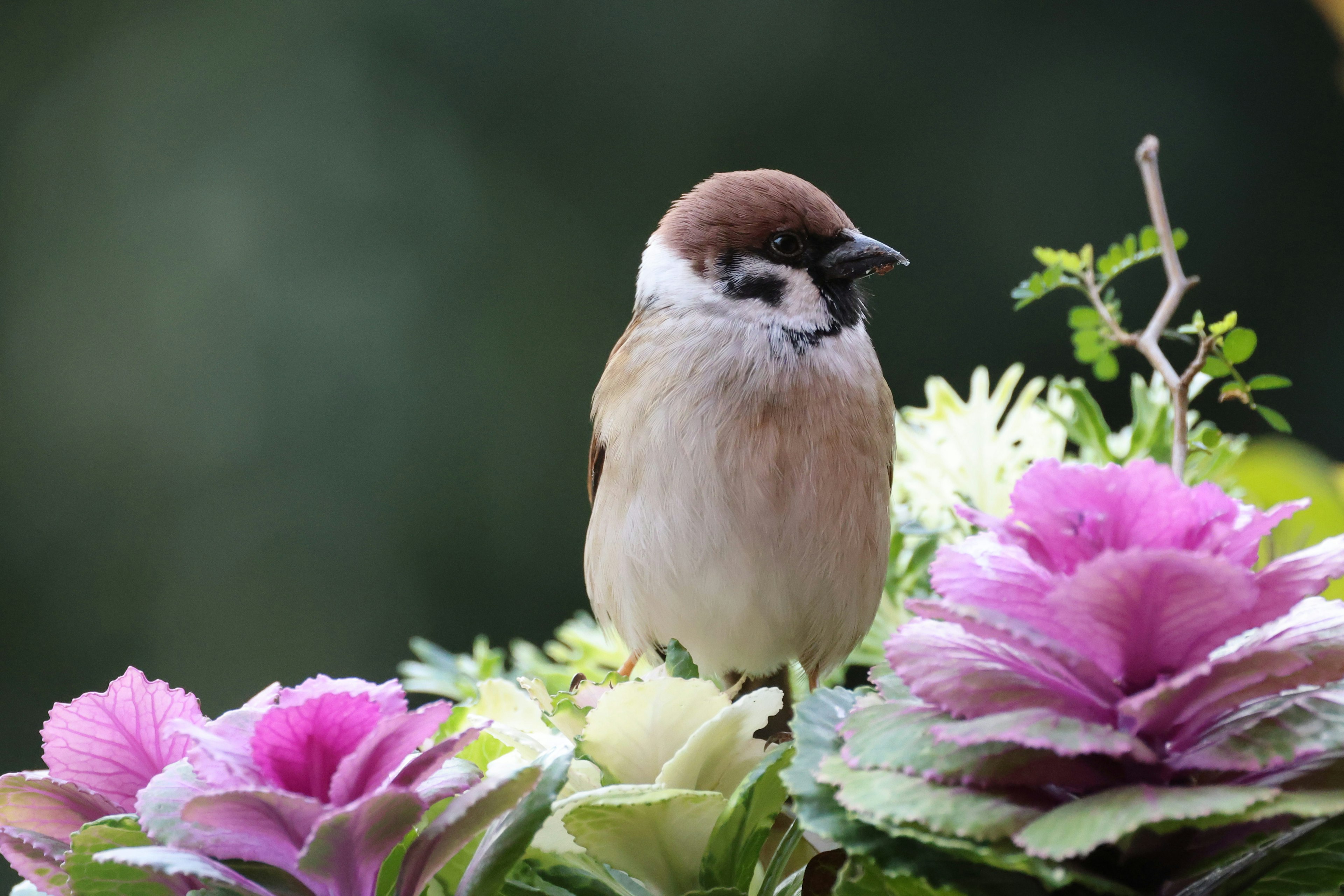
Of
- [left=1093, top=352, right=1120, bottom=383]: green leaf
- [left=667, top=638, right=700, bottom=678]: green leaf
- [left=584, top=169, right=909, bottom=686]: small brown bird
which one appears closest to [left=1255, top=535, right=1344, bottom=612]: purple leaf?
[left=667, top=638, right=700, bottom=678]: green leaf

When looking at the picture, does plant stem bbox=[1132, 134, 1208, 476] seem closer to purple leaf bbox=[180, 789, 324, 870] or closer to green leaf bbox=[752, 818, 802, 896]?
green leaf bbox=[752, 818, 802, 896]

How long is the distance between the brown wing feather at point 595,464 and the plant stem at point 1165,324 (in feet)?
1.90

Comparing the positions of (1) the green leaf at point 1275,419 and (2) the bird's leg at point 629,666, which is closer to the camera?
(1) the green leaf at point 1275,419

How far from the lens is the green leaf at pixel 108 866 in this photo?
1.35 feet

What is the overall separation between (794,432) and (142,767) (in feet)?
1.98

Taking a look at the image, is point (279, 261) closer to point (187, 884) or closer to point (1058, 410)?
point (1058, 410)

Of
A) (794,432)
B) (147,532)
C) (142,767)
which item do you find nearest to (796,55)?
(147,532)

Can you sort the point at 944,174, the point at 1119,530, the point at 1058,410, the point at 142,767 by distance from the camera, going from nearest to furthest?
1. the point at 1119,530
2. the point at 142,767
3. the point at 1058,410
4. the point at 944,174

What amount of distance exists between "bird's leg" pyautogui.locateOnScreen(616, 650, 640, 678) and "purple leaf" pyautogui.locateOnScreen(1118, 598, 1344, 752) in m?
0.60

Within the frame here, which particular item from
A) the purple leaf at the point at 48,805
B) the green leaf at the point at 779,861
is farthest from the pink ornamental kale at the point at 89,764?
the green leaf at the point at 779,861

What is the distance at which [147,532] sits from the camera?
3.13 meters

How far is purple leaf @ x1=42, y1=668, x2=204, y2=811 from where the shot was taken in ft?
1.47

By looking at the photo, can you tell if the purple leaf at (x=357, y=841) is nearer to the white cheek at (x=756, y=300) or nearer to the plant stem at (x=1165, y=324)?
the plant stem at (x=1165, y=324)

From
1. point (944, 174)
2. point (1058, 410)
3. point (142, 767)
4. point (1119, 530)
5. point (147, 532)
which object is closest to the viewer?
point (1119, 530)
